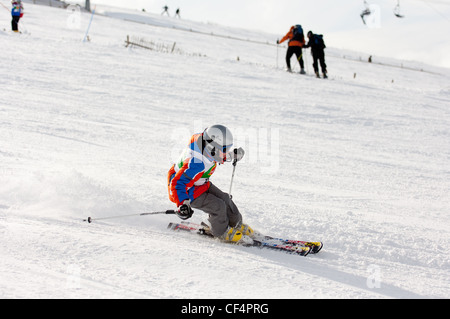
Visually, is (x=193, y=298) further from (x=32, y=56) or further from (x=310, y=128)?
(x=32, y=56)

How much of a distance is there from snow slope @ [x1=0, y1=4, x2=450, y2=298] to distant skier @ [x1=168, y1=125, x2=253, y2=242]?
314 mm

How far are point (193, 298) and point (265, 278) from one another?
2.51 ft

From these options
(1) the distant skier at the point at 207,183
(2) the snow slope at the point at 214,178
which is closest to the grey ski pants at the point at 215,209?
(1) the distant skier at the point at 207,183

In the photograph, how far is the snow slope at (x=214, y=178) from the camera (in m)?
3.58

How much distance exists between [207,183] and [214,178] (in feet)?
6.90

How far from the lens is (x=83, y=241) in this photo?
3.96 metres

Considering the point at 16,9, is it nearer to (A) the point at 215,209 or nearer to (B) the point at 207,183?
(B) the point at 207,183

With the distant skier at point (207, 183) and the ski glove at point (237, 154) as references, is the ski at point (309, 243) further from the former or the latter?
the ski glove at point (237, 154)

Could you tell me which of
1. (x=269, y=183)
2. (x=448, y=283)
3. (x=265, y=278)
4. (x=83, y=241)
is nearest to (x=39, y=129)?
(x=269, y=183)

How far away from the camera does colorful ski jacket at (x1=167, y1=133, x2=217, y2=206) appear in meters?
4.49

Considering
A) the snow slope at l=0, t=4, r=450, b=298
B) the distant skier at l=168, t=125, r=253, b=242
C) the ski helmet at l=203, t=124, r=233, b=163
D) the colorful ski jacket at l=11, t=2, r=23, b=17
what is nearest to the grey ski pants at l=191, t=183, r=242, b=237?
the distant skier at l=168, t=125, r=253, b=242

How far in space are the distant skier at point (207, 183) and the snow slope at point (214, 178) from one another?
1.03 ft

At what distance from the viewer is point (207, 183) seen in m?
4.81

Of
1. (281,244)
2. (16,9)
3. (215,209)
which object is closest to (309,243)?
(281,244)
